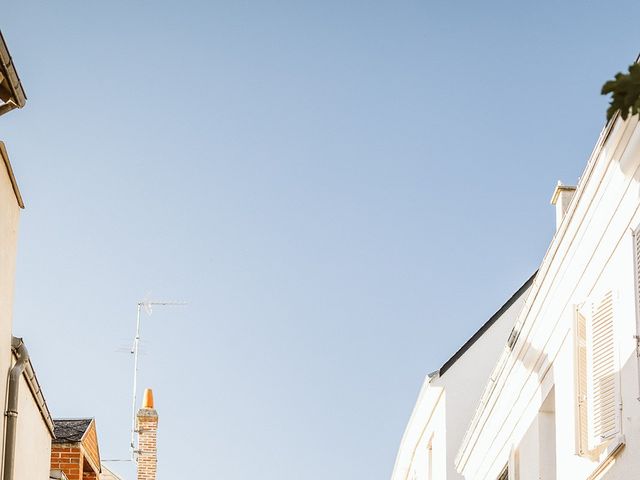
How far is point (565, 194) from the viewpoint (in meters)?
15.5

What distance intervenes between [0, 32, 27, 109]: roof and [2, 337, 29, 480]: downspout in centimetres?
287

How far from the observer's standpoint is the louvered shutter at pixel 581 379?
11.9 m

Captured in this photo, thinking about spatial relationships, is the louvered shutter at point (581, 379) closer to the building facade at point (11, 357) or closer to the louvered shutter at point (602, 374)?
the louvered shutter at point (602, 374)

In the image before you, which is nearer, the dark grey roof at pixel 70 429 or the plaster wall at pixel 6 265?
the plaster wall at pixel 6 265

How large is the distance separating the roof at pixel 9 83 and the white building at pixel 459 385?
1372 cm

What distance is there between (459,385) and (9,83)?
14.4 metres

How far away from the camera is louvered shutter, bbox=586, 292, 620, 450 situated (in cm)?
1089

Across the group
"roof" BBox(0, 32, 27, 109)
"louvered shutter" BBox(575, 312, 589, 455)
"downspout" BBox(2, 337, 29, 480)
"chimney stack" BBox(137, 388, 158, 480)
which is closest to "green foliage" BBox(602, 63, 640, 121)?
"roof" BBox(0, 32, 27, 109)

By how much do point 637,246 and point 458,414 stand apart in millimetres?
13986

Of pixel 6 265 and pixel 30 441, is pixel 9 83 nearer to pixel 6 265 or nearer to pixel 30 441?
pixel 6 265

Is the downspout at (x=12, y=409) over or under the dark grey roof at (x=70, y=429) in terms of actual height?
under

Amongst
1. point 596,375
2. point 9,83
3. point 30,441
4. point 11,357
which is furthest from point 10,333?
point 596,375

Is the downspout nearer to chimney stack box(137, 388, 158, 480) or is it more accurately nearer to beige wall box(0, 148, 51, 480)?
beige wall box(0, 148, 51, 480)

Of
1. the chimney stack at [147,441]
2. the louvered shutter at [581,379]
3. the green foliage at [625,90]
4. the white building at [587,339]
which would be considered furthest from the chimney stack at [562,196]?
the chimney stack at [147,441]
